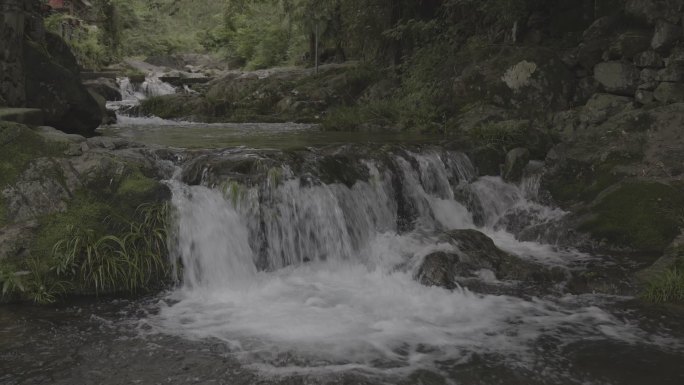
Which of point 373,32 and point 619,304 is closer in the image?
point 619,304

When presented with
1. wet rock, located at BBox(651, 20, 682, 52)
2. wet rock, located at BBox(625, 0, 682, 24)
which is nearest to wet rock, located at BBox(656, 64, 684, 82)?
wet rock, located at BBox(651, 20, 682, 52)

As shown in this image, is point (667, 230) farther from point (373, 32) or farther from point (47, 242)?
point (373, 32)

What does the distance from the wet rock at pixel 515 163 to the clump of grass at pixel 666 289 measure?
440 cm

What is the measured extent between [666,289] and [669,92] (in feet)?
22.9

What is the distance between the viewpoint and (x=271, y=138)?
1234 centimetres

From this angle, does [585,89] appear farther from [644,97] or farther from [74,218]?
[74,218]

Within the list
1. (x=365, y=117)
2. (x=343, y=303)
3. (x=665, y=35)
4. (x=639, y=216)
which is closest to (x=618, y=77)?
(x=665, y=35)

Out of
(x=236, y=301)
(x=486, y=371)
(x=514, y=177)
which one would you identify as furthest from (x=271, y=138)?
(x=486, y=371)

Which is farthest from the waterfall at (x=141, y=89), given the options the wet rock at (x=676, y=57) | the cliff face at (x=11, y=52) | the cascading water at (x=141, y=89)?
the wet rock at (x=676, y=57)

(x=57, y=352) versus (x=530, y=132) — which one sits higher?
(x=530, y=132)

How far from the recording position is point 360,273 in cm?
731

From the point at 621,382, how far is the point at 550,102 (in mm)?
10756

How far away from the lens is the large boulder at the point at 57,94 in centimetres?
967

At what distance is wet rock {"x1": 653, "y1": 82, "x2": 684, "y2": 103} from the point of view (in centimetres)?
1105
